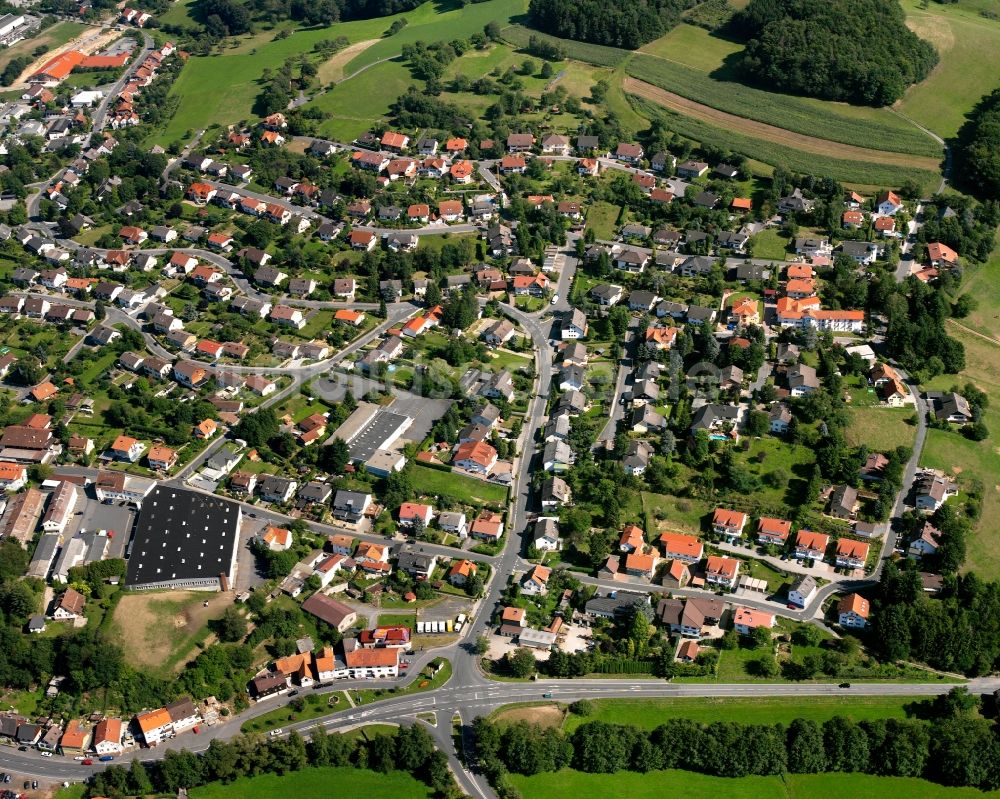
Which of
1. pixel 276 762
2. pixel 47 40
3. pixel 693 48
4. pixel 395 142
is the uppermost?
pixel 693 48

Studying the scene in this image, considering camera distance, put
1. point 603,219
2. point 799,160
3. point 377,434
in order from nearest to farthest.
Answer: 1. point 377,434
2. point 603,219
3. point 799,160

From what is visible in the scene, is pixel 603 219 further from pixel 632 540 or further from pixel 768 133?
pixel 632 540

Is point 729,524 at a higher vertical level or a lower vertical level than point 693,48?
lower

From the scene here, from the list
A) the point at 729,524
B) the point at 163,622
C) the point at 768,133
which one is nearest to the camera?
the point at 163,622

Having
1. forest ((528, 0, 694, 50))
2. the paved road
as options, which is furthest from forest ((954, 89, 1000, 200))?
the paved road

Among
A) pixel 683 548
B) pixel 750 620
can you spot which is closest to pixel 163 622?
pixel 683 548

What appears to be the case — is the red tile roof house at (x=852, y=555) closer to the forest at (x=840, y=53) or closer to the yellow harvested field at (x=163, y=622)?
the yellow harvested field at (x=163, y=622)

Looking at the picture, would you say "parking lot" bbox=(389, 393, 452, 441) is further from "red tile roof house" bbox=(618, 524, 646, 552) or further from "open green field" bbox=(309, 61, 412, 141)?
"open green field" bbox=(309, 61, 412, 141)

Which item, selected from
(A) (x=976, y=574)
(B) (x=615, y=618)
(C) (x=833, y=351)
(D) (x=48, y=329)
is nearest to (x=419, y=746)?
(B) (x=615, y=618)
